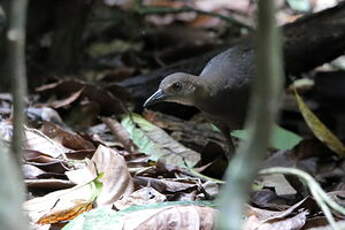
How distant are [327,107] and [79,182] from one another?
2.67 meters

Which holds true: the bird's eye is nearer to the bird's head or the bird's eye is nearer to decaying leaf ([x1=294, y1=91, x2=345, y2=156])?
the bird's head

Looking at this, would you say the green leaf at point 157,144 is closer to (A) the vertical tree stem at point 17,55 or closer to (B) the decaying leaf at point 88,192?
(B) the decaying leaf at point 88,192

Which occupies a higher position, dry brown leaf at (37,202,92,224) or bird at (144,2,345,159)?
bird at (144,2,345,159)

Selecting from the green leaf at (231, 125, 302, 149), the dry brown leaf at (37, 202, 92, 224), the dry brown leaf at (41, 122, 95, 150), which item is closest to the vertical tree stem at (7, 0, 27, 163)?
the dry brown leaf at (37, 202, 92, 224)

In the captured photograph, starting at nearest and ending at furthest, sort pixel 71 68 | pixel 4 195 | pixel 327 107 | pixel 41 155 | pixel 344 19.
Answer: pixel 4 195
pixel 41 155
pixel 344 19
pixel 327 107
pixel 71 68

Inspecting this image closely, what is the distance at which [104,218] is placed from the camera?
7.18ft

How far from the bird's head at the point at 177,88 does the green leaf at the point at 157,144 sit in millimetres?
176

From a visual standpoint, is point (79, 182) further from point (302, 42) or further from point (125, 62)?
point (125, 62)

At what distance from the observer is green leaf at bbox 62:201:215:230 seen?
213 cm

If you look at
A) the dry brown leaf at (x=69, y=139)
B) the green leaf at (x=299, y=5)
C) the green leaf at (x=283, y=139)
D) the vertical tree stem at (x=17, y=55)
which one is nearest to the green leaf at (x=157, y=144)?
the dry brown leaf at (x=69, y=139)

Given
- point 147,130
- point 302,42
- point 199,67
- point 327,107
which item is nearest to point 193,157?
point 147,130

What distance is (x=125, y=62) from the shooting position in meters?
5.57

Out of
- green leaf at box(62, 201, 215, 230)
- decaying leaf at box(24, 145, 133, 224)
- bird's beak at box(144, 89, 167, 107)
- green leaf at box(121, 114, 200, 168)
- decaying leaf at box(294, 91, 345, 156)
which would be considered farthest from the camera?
decaying leaf at box(294, 91, 345, 156)

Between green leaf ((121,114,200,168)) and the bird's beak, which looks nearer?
green leaf ((121,114,200,168))
